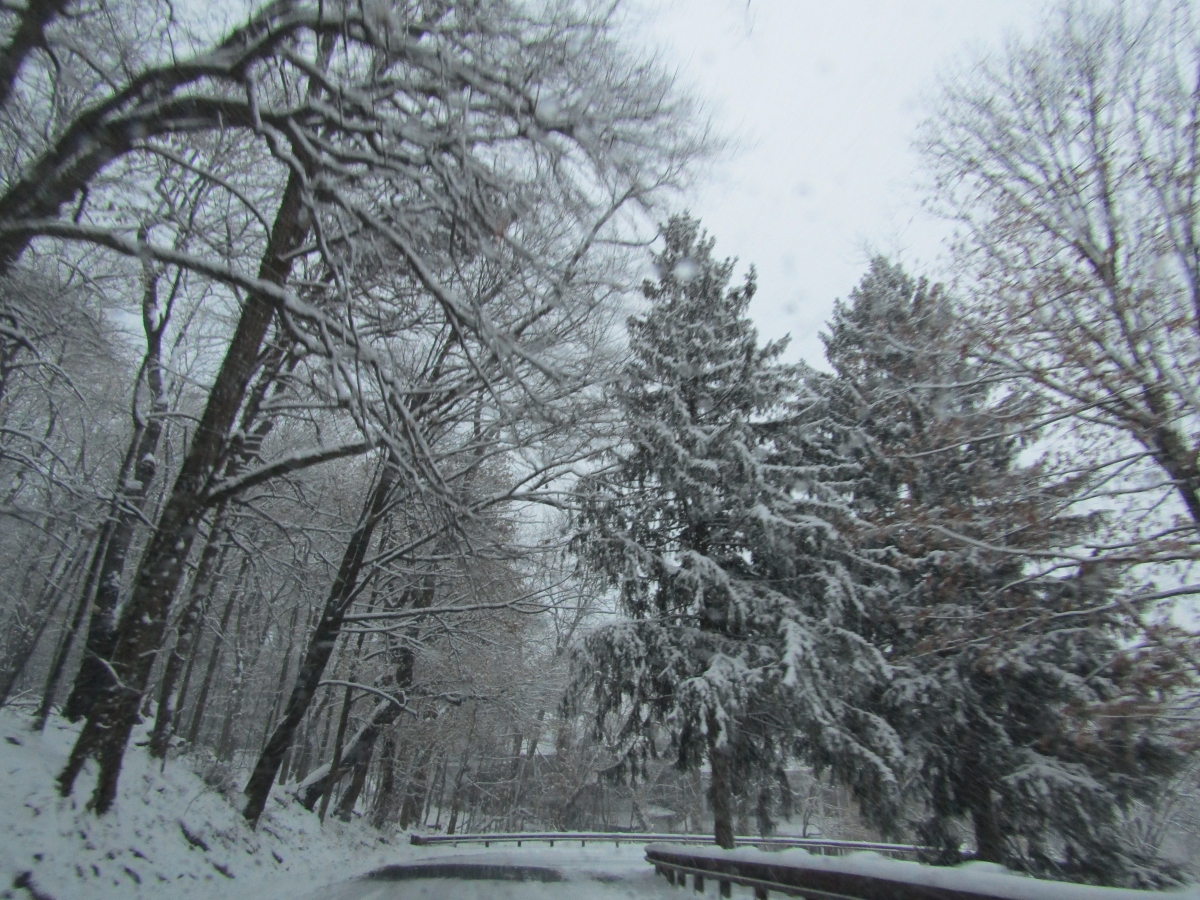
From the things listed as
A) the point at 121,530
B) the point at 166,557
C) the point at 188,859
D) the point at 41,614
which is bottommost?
the point at 188,859

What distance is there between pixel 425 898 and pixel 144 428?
9191 mm

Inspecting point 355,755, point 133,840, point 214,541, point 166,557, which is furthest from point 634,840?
point 166,557

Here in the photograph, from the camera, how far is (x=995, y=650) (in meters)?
8.12

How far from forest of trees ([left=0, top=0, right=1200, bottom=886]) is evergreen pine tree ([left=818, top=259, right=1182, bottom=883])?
3.0 inches

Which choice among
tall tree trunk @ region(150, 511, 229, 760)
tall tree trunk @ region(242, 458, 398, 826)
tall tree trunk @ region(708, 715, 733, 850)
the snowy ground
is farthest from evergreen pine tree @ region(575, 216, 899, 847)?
tall tree trunk @ region(150, 511, 229, 760)

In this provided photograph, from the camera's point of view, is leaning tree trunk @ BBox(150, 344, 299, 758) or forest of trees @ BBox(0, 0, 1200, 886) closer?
forest of trees @ BBox(0, 0, 1200, 886)

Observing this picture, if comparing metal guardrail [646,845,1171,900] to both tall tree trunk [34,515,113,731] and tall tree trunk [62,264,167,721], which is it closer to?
tall tree trunk [62,264,167,721]

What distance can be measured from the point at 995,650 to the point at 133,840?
1036 cm

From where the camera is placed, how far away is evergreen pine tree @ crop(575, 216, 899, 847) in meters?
11.1

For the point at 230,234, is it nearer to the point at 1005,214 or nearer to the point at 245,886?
the point at 245,886

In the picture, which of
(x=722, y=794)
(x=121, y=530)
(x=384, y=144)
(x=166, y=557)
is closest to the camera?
(x=384, y=144)

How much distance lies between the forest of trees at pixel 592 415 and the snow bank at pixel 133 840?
1.62ft

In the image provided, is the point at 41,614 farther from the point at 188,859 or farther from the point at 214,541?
the point at 188,859

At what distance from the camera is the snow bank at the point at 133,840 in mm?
5824
